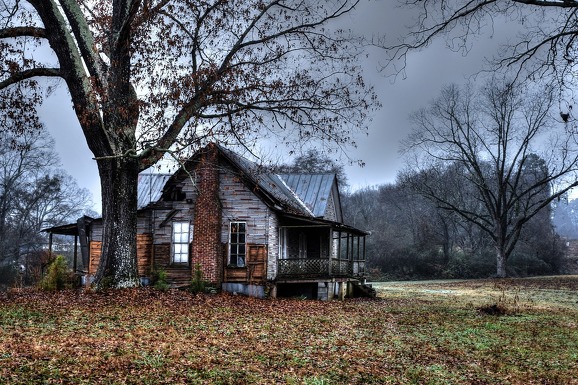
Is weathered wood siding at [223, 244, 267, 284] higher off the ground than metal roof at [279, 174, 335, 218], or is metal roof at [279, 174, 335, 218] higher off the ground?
metal roof at [279, 174, 335, 218]

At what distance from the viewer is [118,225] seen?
18641mm

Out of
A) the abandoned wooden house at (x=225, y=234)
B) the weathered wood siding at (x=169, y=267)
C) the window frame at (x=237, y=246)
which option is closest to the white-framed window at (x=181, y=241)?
the abandoned wooden house at (x=225, y=234)

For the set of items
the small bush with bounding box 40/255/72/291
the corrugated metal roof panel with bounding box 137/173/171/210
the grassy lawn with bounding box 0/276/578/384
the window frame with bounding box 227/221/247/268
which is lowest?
the grassy lawn with bounding box 0/276/578/384

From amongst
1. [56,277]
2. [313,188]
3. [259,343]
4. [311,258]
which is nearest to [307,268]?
[311,258]

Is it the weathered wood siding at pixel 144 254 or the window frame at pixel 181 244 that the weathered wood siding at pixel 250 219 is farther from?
the weathered wood siding at pixel 144 254

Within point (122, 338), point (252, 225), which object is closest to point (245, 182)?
point (252, 225)

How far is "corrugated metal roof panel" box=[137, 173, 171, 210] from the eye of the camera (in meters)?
29.6

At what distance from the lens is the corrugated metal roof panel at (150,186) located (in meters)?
29.6

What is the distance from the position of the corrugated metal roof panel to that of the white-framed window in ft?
14.5

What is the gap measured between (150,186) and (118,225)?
11283mm

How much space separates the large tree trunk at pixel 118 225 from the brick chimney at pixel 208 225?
17.9 feet

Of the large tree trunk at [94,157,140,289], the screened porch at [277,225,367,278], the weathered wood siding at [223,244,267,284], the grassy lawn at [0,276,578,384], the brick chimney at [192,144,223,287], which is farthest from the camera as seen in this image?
the screened porch at [277,225,367,278]

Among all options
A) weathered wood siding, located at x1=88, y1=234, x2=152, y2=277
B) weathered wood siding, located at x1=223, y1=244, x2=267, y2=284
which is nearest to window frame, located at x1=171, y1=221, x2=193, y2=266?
weathered wood siding, located at x1=88, y1=234, x2=152, y2=277

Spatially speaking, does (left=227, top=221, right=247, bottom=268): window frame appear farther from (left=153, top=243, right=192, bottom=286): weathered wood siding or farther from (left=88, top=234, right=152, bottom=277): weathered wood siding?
(left=88, top=234, right=152, bottom=277): weathered wood siding
